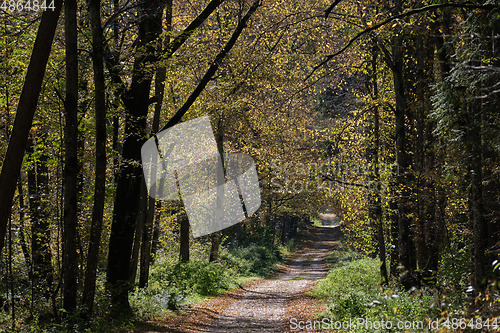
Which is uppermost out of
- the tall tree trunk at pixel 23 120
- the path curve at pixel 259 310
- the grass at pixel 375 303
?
the tall tree trunk at pixel 23 120

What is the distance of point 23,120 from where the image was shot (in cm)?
630

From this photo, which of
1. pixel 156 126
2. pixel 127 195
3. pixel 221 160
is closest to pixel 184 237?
pixel 221 160

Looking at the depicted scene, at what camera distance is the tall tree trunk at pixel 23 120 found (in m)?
6.19

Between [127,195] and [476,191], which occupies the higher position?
[127,195]

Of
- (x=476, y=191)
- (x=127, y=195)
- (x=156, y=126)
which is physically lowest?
(x=476, y=191)

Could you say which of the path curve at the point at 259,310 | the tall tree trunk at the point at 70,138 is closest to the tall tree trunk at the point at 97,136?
the tall tree trunk at the point at 70,138

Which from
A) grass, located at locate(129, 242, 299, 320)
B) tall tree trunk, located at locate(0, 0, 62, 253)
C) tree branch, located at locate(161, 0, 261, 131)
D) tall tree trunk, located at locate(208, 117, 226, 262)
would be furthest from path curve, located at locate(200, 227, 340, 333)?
tall tree trunk, located at locate(0, 0, 62, 253)

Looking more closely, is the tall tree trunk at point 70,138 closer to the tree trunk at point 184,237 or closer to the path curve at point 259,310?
the path curve at point 259,310

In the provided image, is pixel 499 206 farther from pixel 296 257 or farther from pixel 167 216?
pixel 296 257

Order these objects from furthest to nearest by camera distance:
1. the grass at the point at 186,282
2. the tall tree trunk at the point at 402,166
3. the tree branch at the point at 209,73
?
the tall tree trunk at the point at 402,166 < the grass at the point at 186,282 < the tree branch at the point at 209,73

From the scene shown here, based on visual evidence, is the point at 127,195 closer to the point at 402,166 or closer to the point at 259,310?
the point at 259,310

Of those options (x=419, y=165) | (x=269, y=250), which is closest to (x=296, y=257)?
(x=269, y=250)

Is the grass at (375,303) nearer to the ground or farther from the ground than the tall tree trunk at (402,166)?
nearer to the ground

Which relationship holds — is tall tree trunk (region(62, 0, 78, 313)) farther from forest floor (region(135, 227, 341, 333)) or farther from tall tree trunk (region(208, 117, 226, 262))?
tall tree trunk (region(208, 117, 226, 262))
